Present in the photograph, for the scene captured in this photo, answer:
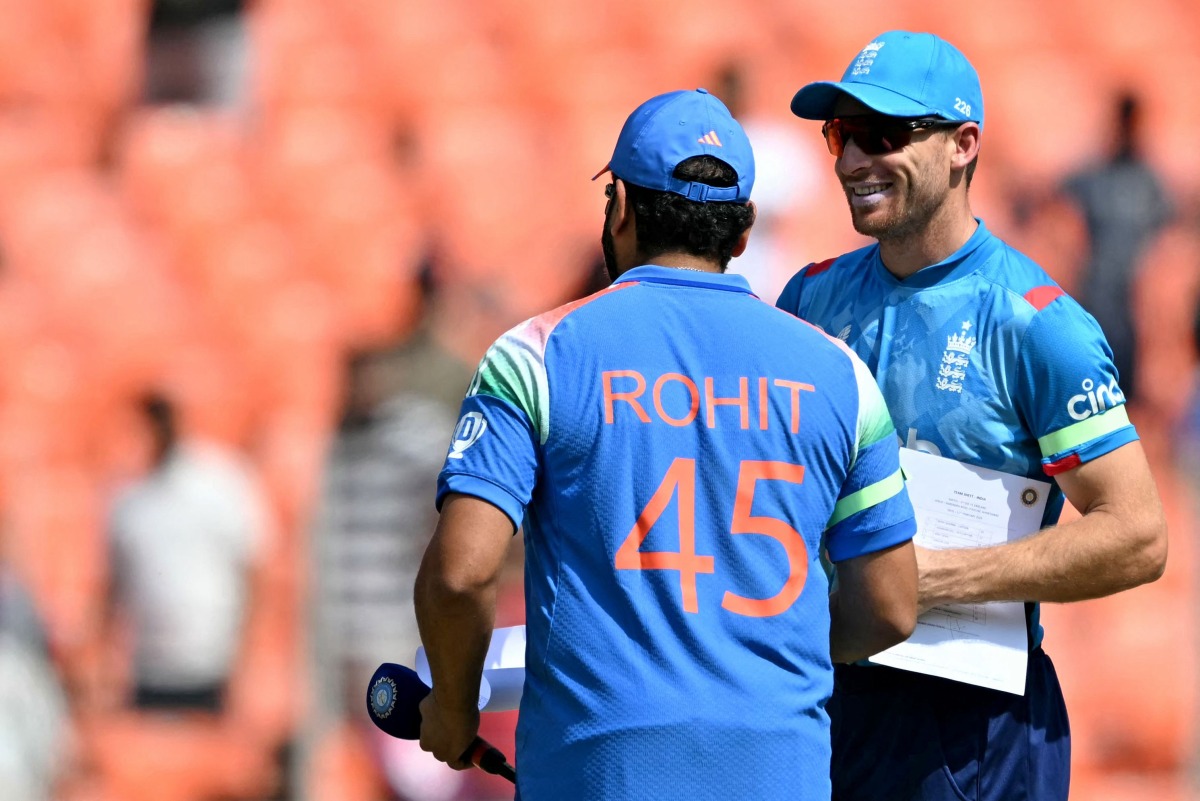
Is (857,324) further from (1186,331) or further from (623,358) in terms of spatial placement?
(1186,331)

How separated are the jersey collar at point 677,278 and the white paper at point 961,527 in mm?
561

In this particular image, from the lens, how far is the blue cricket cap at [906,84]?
2.38m

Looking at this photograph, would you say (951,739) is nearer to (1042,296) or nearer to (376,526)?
(1042,296)

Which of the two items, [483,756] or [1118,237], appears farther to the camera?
[1118,237]

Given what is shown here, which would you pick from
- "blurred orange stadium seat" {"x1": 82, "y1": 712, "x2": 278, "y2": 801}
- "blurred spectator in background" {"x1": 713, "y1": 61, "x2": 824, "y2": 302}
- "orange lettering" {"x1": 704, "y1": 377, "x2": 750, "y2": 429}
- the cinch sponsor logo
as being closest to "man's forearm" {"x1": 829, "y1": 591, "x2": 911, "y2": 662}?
"orange lettering" {"x1": 704, "y1": 377, "x2": 750, "y2": 429}

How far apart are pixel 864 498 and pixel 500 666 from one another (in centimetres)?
53

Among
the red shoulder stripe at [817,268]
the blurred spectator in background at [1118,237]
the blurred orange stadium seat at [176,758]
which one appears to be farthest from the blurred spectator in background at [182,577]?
the red shoulder stripe at [817,268]

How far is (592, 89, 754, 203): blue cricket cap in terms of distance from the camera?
6.40ft

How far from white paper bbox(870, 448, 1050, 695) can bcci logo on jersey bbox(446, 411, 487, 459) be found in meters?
0.78

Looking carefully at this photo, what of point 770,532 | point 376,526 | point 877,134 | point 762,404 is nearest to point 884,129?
point 877,134

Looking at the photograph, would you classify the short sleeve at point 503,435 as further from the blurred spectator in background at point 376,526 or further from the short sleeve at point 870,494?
the blurred spectator in background at point 376,526

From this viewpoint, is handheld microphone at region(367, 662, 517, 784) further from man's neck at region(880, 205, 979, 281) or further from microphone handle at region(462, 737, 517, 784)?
man's neck at region(880, 205, 979, 281)

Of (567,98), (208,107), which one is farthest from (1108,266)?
(208,107)

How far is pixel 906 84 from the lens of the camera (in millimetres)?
2393
